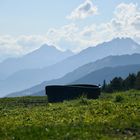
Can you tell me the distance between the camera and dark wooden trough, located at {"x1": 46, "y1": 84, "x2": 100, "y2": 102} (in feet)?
122

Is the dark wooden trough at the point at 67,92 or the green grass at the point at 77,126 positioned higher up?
the dark wooden trough at the point at 67,92

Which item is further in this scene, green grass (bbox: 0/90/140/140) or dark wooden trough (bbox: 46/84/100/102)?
dark wooden trough (bbox: 46/84/100/102)

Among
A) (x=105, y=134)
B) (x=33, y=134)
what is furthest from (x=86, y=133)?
(x=33, y=134)

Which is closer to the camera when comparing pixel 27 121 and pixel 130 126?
pixel 130 126

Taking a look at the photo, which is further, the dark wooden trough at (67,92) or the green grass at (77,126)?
the dark wooden trough at (67,92)

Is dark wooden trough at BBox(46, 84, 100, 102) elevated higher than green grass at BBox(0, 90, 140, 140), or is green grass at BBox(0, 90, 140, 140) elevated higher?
dark wooden trough at BBox(46, 84, 100, 102)

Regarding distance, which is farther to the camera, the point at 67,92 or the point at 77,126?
the point at 67,92

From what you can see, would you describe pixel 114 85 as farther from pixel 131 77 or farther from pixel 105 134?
pixel 105 134

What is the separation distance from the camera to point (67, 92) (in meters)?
38.1

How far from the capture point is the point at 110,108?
22766 mm

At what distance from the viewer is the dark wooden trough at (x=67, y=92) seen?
37.2 m

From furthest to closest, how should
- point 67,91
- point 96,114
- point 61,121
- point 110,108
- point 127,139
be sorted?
point 67,91 < point 110,108 < point 96,114 < point 61,121 < point 127,139

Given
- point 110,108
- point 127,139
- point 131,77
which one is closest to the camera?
point 127,139

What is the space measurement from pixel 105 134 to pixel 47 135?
1.87m
